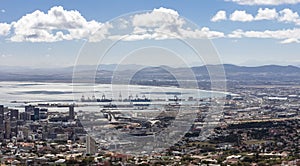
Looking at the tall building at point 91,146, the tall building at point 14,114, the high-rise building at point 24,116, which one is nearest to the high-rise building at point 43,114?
the high-rise building at point 24,116

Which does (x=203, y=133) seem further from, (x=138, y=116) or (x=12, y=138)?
(x=12, y=138)

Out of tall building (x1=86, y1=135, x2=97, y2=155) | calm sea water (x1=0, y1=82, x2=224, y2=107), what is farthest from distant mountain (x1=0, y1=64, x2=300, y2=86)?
tall building (x1=86, y1=135, x2=97, y2=155)

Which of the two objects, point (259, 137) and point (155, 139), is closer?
point (155, 139)

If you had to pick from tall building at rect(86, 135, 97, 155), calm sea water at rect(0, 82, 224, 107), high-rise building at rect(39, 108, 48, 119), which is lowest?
tall building at rect(86, 135, 97, 155)

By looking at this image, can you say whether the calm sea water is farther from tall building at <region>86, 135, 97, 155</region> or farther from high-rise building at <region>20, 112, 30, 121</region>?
high-rise building at <region>20, 112, 30, 121</region>

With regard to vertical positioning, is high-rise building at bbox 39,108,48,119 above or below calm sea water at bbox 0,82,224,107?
below

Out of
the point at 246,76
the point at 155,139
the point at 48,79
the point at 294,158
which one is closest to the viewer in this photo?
the point at 155,139

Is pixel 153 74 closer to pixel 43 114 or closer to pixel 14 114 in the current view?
pixel 14 114

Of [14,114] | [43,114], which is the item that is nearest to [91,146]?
[14,114]

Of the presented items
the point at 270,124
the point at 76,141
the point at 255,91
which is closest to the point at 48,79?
the point at 255,91

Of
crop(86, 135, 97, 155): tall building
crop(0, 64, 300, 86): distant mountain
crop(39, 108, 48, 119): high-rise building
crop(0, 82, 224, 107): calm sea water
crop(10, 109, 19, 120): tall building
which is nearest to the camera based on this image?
crop(0, 64, 300, 86): distant mountain

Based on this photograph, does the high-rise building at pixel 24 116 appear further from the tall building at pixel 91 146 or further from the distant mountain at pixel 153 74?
the tall building at pixel 91 146
